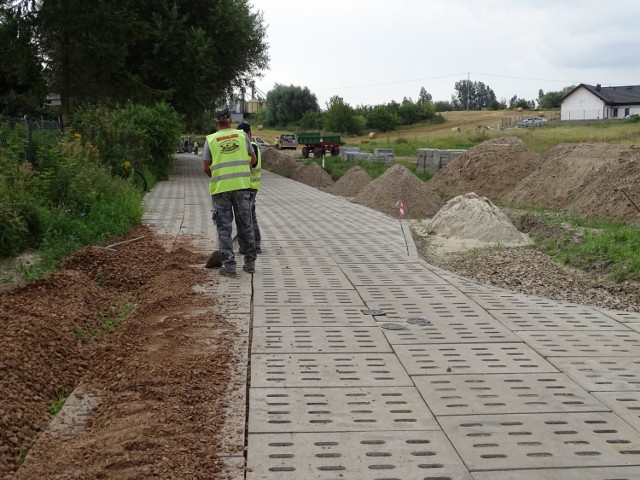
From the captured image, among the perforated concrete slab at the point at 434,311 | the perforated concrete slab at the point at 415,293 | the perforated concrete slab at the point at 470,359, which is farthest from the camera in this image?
the perforated concrete slab at the point at 415,293

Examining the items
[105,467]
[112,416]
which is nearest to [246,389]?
[112,416]

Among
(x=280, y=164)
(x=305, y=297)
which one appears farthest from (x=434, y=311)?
(x=280, y=164)

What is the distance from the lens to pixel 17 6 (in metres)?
31.7

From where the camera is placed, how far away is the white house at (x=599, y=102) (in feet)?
298

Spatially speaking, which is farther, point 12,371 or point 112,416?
point 12,371

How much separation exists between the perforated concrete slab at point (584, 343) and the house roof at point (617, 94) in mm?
90768

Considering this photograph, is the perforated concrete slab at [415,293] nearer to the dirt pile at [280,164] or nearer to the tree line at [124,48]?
the tree line at [124,48]

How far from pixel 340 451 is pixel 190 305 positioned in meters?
3.52

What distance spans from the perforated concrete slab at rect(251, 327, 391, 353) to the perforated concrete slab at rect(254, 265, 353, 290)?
183cm

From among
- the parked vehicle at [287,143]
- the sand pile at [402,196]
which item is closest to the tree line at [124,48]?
the sand pile at [402,196]

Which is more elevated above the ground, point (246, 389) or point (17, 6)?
point (17, 6)

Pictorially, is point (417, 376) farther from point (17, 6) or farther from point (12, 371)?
point (17, 6)

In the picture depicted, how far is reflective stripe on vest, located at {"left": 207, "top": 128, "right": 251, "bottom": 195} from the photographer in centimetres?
888

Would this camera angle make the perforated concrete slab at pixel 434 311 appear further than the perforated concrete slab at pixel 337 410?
Yes
